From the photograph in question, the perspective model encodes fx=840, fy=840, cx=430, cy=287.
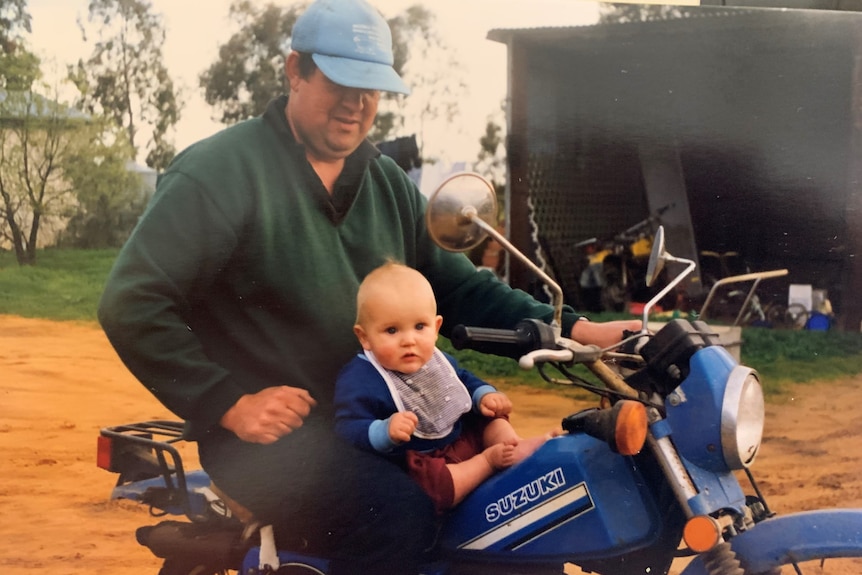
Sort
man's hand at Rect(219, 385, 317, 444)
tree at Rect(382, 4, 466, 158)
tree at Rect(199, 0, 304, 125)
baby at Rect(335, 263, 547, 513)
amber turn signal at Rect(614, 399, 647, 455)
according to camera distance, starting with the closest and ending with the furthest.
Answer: amber turn signal at Rect(614, 399, 647, 455) → baby at Rect(335, 263, 547, 513) → man's hand at Rect(219, 385, 317, 444) → tree at Rect(199, 0, 304, 125) → tree at Rect(382, 4, 466, 158)

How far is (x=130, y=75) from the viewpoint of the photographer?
80.4 inches

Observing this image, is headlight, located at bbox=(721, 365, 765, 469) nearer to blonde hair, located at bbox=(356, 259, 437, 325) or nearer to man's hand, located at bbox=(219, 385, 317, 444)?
blonde hair, located at bbox=(356, 259, 437, 325)

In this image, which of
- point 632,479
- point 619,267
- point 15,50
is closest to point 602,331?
point 619,267

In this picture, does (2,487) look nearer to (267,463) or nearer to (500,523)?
(267,463)

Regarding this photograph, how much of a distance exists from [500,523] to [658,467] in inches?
13.3

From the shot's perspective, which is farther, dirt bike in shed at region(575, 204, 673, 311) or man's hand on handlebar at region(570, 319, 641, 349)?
dirt bike in shed at region(575, 204, 673, 311)

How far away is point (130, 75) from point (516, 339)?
1174mm

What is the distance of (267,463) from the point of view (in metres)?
1.88

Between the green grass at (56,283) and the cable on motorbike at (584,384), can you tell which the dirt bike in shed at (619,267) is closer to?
the cable on motorbike at (584,384)

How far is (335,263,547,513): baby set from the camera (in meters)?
1.74

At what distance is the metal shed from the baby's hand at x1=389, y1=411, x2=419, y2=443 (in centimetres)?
74

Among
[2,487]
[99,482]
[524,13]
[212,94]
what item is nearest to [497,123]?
[524,13]

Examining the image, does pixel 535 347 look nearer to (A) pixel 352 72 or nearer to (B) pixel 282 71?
(A) pixel 352 72

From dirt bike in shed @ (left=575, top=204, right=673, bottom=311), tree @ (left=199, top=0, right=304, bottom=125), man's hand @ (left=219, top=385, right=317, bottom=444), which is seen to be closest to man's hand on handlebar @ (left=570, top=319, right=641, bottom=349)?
dirt bike in shed @ (left=575, top=204, right=673, bottom=311)
